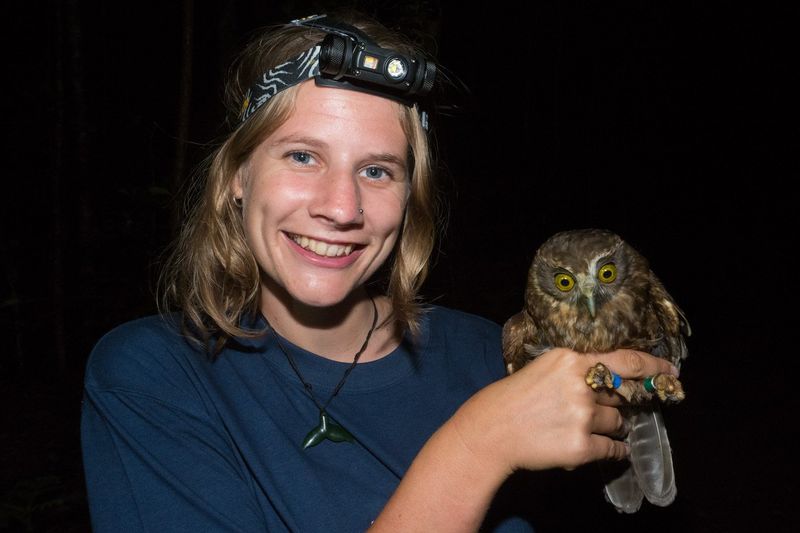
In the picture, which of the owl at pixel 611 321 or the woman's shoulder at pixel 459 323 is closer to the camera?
the owl at pixel 611 321

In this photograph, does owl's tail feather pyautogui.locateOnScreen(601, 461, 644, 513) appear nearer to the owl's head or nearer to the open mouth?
the owl's head

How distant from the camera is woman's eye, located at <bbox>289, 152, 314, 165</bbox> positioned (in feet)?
6.32

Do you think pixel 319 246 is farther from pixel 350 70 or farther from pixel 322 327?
pixel 350 70

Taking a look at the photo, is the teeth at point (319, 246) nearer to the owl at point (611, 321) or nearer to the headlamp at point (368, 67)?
the headlamp at point (368, 67)

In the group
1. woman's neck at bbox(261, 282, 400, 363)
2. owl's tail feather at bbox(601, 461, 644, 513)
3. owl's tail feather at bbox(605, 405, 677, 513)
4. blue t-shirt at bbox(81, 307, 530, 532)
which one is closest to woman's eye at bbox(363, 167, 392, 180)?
woman's neck at bbox(261, 282, 400, 363)

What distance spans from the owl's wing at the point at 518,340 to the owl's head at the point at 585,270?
0.12 m

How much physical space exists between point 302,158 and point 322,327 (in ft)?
2.11

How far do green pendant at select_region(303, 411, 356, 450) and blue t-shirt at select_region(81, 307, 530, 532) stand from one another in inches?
0.8

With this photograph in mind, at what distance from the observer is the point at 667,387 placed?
76.4 inches

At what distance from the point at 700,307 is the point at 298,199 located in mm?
11478

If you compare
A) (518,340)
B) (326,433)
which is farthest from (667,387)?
(326,433)

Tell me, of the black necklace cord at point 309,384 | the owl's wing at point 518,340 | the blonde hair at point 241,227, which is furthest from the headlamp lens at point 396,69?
the owl's wing at point 518,340

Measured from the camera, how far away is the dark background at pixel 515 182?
5570 mm

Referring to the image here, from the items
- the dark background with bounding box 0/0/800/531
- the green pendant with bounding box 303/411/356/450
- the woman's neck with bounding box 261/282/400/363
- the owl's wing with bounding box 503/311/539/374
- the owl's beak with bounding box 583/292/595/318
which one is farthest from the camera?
the dark background with bounding box 0/0/800/531
